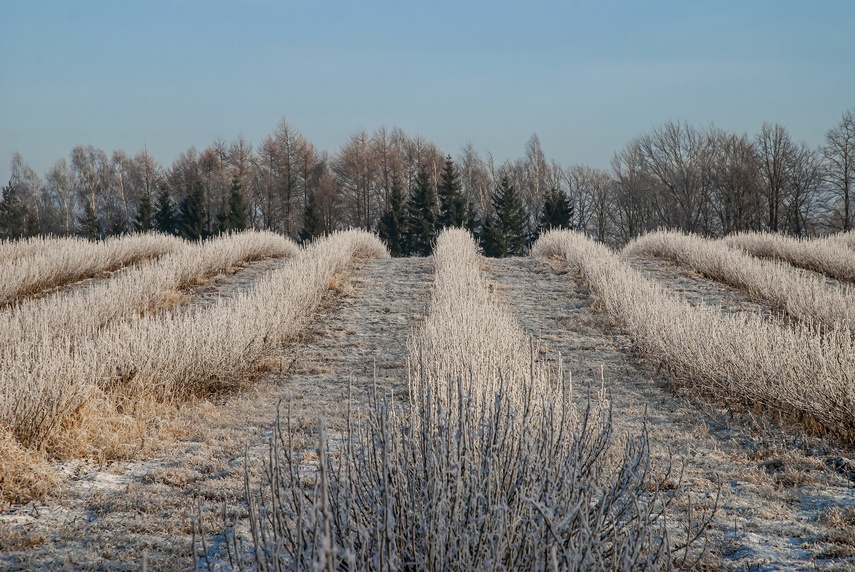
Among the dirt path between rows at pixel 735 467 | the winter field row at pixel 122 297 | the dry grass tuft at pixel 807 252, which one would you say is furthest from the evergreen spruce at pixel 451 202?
the dirt path between rows at pixel 735 467

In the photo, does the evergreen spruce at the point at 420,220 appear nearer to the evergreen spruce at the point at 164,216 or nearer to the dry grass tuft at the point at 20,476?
the evergreen spruce at the point at 164,216

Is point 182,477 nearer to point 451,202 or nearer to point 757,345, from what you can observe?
point 757,345

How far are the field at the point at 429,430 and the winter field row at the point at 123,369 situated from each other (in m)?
0.02

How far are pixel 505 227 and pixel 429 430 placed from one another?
34.4 meters

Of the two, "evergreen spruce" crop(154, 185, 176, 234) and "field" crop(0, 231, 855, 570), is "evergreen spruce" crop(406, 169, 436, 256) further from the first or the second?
"field" crop(0, 231, 855, 570)

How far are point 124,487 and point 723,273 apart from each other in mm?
10473

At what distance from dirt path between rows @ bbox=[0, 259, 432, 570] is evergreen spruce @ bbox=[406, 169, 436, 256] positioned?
27685 millimetres

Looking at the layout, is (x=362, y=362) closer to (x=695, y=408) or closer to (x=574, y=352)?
(x=574, y=352)

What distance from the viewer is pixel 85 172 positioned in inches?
1922

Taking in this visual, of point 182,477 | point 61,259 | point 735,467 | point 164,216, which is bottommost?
point 735,467

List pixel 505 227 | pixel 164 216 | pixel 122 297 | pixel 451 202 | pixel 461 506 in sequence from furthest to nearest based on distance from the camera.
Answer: pixel 164 216
pixel 451 202
pixel 505 227
pixel 122 297
pixel 461 506

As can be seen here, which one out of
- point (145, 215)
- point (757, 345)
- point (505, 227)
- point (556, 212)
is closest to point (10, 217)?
point (145, 215)

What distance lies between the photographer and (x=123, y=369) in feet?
18.1

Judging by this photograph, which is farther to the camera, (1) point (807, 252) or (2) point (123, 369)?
(1) point (807, 252)
